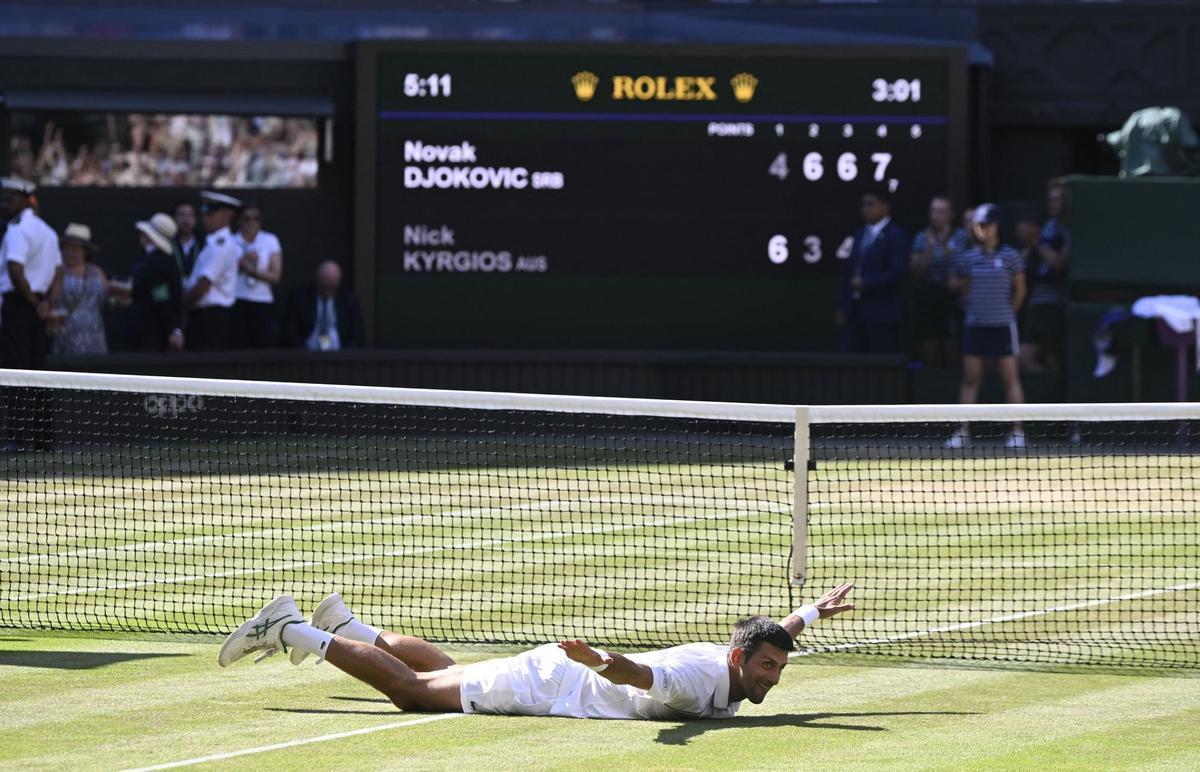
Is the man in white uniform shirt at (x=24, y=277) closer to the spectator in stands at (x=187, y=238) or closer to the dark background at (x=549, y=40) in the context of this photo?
the spectator in stands at (x=187, y=238)

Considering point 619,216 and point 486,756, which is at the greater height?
point 619,216

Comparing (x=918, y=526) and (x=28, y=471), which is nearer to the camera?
(x=918, y=526)

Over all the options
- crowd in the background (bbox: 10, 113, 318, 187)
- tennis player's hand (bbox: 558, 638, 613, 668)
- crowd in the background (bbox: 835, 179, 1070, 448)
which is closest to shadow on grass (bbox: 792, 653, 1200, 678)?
tennis player's hand (bbox: 558, 638, 613, 668)

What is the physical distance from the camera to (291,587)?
12.8m

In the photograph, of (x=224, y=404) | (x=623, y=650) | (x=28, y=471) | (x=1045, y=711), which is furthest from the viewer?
(x=224, y=404)

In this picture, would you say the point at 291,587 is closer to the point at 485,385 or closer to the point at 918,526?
the point at 918,526

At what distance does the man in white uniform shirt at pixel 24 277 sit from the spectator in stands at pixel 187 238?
5.87 ft

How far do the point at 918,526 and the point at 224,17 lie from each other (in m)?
11.8

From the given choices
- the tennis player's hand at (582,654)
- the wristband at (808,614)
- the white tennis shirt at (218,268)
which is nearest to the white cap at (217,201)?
the white tennis shirt at (218,268)

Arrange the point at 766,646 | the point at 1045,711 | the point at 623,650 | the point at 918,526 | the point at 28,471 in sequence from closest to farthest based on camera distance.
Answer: the point at 766,646 → the point at 1045,711 → the point at 623,650 → the point at 918,526 → the point at 28,471

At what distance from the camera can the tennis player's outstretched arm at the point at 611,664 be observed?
7988mm

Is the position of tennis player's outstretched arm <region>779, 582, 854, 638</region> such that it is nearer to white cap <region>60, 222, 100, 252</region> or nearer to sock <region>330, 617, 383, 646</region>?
sock <region>330, 617, 383, 646</region>

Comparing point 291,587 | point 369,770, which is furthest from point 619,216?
point 369,770

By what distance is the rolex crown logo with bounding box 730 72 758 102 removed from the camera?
72.3 ft
